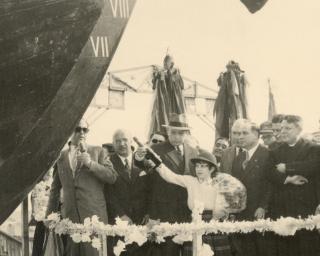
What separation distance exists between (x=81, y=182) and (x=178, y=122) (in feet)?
2.97

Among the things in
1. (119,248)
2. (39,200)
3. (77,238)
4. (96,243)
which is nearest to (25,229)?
(39,200)

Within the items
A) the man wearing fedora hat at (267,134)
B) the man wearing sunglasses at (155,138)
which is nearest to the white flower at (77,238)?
the man wearing sunglasses at (155,138)

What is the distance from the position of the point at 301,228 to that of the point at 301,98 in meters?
0.92

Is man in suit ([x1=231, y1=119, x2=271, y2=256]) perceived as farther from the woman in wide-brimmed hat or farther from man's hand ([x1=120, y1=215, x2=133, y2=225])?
man's hand ([x1=120, y1=215, x2=133, y2=225])

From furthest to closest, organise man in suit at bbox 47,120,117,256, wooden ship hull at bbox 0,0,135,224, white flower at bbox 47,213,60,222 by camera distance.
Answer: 1. white flower at bbox 47,213,60,222
2. man in suit at bbox 47,120,117,256
3. wooden ship hull at bbox 0,0,135,224

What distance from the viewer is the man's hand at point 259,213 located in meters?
4.68

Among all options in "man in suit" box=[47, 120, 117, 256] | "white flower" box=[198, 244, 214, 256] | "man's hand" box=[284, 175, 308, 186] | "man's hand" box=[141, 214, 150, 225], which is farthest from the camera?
"man in suit" box=[47, 120, 117, 256]

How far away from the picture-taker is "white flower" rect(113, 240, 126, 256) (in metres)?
4.77

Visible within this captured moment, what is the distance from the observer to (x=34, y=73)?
4.49 metres

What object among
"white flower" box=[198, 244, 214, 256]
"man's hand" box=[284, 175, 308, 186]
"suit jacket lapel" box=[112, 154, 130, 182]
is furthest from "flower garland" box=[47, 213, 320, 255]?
"suit jacket lapel" box=[112, 154, 130, 182]

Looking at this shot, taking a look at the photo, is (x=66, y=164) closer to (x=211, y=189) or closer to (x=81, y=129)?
(x=81, y=129)

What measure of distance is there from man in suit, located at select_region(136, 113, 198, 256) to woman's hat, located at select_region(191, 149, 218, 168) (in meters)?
0.03

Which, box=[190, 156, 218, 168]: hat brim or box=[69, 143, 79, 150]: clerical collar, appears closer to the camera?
box=[190, 156, 218, 168]: hat brim

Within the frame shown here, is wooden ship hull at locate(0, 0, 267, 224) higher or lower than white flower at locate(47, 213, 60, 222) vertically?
higher
